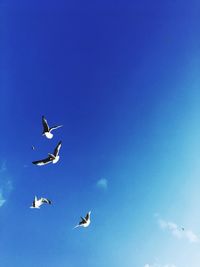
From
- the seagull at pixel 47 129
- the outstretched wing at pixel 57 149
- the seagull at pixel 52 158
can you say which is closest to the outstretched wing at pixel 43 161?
the seagull at pixel 52 158

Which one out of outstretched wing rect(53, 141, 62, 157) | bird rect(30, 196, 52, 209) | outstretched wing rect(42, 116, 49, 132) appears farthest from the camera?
bird rect(30, 196, 52, 209)

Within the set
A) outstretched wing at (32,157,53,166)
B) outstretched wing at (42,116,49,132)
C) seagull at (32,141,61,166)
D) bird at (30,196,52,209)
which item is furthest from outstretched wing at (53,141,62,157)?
bird at (30,196,52,209)

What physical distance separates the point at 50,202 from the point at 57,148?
14.2 ft

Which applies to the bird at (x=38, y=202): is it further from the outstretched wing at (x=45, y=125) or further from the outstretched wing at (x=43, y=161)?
the outstretched wing at (x=45, y=125)

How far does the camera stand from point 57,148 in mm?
31422

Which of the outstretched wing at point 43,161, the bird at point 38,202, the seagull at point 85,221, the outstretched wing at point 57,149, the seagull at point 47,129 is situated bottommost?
the seagull at point 85,221

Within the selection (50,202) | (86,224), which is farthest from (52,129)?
(86,224)

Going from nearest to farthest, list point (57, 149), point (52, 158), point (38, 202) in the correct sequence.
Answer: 1. point (52, 158)
2. point (57, 149)
3. point (38, 202)

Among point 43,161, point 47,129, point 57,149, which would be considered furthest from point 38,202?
point 47,129

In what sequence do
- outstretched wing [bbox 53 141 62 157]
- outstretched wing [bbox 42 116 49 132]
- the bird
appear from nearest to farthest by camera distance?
outstretched wing [bbox 42 116 49 132]
outstretched wing [bbox 53 141 62 157]
the bird

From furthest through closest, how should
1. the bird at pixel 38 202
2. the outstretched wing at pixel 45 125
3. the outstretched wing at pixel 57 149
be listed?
the bird at pixel 38 202 → the outstretched wing at pixel 57 149 → the outstretched wing at pixel 45 125

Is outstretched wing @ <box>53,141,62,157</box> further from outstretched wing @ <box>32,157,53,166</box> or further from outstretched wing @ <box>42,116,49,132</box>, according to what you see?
outstretched wing @ <box>42,116,49,132</box>

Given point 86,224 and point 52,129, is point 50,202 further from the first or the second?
point 52,129

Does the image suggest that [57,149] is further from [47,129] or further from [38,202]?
[38,202]
